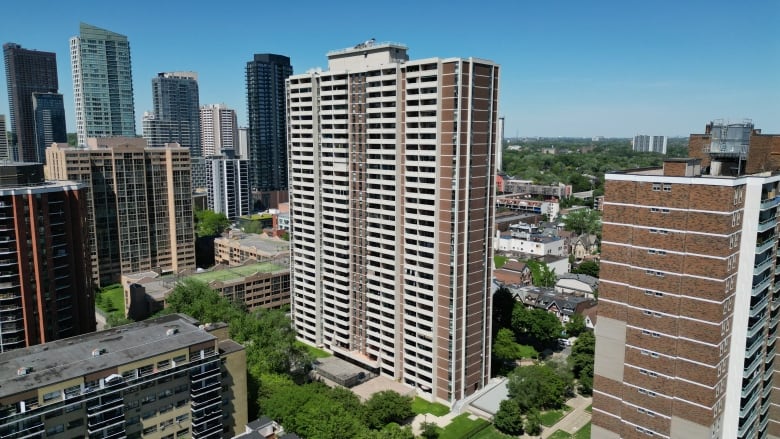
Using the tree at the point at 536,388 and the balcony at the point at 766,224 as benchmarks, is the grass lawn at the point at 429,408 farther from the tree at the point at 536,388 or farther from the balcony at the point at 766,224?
the balcony at the point at 766,224

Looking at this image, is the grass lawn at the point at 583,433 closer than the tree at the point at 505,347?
Yes

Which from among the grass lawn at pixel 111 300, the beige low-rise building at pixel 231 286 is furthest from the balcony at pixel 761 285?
the grass lawn at pixel 111 300

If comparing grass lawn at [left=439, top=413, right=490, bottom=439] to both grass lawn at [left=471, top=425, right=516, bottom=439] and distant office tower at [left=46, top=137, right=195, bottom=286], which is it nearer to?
grass lawn at [left=471, top=425, right=516, bottom=439]

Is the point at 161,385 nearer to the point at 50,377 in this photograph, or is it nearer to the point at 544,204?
the point at 50,377

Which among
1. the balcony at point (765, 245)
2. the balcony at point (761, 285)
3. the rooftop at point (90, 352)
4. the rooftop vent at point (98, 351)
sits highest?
the balcony at point (765, 245)

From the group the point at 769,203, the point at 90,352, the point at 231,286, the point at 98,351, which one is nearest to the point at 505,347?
the point at 769,203

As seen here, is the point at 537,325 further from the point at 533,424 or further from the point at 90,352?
the point at 90,352
